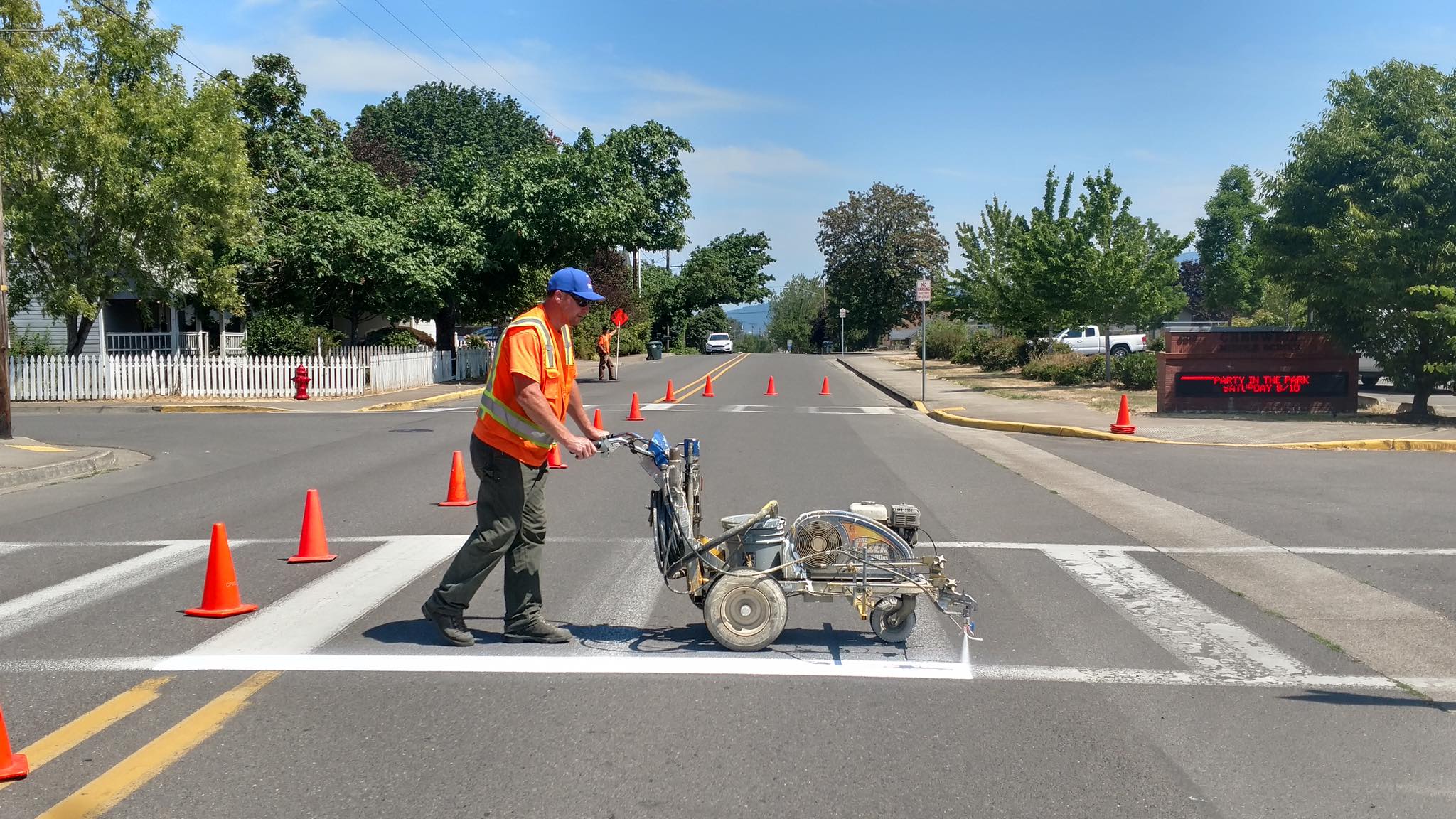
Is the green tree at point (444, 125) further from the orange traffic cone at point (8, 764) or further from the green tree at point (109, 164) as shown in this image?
the orange traffic cone at point (8, 764)

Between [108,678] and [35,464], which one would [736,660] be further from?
[35,464]

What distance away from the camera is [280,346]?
2728 centimetres

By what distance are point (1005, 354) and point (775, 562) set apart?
34209 millimetres

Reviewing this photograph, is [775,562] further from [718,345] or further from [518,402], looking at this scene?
[718,345]

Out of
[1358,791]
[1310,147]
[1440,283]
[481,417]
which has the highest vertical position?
[1310,147]

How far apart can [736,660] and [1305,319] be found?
88.4 ft

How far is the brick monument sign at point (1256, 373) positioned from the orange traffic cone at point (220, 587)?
17814 mm

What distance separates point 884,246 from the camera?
272ft

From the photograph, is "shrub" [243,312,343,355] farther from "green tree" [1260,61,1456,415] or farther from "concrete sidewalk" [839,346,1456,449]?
"green tree" [1260,61,1456,415]

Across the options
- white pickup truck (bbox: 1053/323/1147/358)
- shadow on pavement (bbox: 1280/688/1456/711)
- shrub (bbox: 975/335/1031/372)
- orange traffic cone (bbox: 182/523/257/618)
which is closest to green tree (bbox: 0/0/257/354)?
orange traffic cone (bbox: 182/523/257/618)

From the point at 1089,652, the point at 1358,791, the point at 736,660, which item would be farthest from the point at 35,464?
the point at 1358,791

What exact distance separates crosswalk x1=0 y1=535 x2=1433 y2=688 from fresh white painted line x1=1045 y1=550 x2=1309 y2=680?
0.02m

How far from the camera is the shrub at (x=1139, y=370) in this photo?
91.9 ft

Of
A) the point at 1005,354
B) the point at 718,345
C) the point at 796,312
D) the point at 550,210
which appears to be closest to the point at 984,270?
the point at 1005,354
